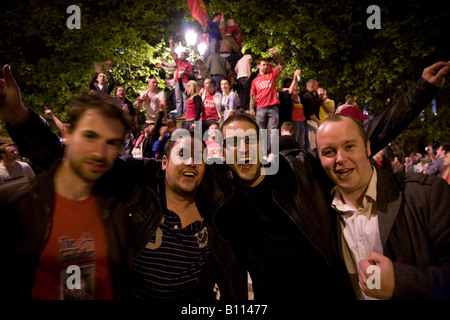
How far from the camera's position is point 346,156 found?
2.27 meters

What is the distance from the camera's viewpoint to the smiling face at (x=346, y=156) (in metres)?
2.25

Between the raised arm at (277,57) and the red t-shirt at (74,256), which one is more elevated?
the raised arm at (277,57)

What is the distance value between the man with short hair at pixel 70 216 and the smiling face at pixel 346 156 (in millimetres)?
1596

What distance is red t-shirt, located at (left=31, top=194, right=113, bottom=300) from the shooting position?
1.77 meters

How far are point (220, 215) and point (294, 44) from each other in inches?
608

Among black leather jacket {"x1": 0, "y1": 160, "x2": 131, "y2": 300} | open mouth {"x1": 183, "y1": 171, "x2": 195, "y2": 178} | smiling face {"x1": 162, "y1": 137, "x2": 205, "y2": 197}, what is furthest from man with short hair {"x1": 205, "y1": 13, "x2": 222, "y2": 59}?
black leather jacket {"x1": 0, "y1": 160, "x2": 131, "y2": 300}

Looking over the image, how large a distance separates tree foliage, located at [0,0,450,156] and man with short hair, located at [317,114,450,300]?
13.7 m

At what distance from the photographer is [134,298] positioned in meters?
2.38

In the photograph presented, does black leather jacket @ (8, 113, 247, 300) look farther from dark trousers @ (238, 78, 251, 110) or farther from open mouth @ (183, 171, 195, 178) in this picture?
dark trousers @ (238, 78, 251, 110)

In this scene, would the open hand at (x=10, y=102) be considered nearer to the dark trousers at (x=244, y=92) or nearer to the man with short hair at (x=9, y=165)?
the man with short hair at (x=9, y=165)

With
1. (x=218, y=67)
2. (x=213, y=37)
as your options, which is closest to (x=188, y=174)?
(x=218, y=67)

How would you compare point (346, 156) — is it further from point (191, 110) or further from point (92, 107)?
point (191, 110)

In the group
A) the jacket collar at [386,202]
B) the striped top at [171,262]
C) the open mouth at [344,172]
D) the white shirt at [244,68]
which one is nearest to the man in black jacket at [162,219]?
the striped top at [171,262]
